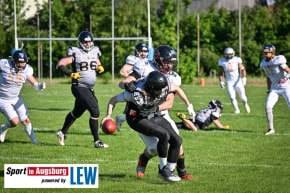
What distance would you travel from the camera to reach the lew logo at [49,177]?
925 centimetres

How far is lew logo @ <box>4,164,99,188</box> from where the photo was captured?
30.3 ft

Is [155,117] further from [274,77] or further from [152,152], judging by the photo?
[274,77]

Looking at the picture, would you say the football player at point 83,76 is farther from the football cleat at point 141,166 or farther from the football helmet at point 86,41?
the football cleat at point 141,166

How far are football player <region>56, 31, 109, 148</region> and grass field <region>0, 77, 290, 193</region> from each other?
1.45 feet

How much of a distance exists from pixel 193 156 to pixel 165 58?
281 centimetres

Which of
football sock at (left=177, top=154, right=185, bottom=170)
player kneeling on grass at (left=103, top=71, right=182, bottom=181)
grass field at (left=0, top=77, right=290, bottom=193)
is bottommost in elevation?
grass field at (left=0, top=77, right=290, bottom=193)

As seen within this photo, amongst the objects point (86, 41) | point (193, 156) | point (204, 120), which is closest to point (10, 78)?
point (86, 41)

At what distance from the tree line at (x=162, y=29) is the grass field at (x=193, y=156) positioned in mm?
25571

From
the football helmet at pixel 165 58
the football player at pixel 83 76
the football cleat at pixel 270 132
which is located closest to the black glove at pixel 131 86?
the football helmet at pixel 165 58

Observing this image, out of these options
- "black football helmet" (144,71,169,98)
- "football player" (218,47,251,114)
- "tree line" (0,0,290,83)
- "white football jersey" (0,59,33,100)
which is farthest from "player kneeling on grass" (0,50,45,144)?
"tree line" (0,0,290,83)

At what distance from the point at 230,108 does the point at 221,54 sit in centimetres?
2556

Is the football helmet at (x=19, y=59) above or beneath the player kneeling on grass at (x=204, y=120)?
above

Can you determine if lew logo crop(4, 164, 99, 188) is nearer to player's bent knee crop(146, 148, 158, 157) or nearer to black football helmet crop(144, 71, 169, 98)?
player's bent knee crop(146, 148, 158, 157)

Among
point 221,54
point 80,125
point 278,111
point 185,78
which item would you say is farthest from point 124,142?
point 221,54
